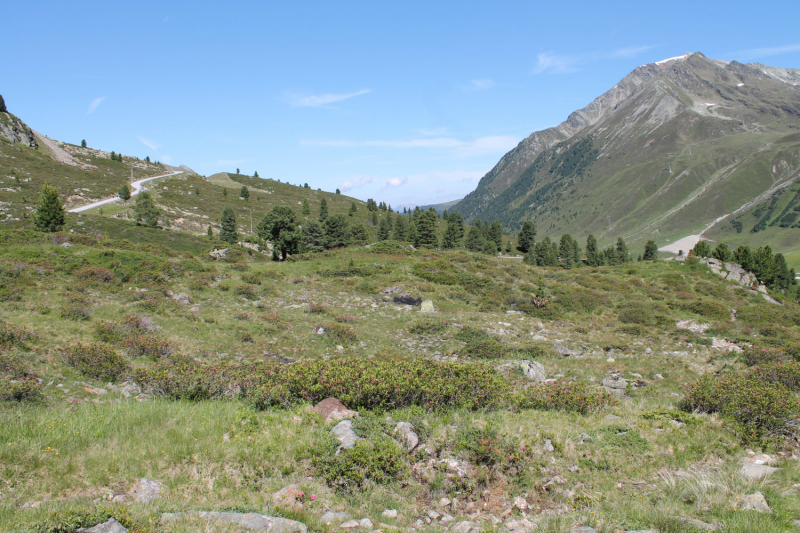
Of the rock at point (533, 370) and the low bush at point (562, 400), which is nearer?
the low bush at point (562, 400)

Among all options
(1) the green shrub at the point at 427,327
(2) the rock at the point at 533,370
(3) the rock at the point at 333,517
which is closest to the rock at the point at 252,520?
(3) the rock at the point at 333,517

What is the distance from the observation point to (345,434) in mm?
7090

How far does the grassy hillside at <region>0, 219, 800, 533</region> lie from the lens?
541 centimetres

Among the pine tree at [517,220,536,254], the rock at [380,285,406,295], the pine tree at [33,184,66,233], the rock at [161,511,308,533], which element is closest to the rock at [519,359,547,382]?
the rock at [161,511,308,533]

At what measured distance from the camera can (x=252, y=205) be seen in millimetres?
96125

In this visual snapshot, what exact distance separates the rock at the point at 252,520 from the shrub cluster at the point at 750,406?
26.9ft

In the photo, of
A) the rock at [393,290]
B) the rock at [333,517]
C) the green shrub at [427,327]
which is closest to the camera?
the rock at [333,517]

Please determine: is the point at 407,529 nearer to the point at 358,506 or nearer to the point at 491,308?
the point at 358,506

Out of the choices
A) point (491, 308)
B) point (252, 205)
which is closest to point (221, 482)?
point (491, 308)

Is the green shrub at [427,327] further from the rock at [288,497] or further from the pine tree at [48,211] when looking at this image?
the pine tree at [48,211]

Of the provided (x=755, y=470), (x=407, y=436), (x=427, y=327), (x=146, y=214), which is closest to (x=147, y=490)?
(x=407, y=436)

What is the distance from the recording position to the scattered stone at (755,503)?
17.5 ft

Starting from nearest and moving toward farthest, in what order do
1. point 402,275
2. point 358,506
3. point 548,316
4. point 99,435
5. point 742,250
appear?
point 358,506 < point 99,435 < point 548,316 < point 402,275 < point 742,250

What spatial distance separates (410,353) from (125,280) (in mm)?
15686
